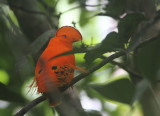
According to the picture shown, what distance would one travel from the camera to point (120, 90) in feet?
1.95

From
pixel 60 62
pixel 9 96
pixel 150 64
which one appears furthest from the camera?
pixel 60 62

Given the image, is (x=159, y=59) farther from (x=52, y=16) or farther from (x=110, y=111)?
(x=110, y=111)

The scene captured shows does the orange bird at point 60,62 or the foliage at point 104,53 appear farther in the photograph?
the orange bird at point 60,62

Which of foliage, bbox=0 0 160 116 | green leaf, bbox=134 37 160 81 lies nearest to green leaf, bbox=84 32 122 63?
foliage, bbox=0 0 160 116

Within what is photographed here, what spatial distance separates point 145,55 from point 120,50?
0.19 meters

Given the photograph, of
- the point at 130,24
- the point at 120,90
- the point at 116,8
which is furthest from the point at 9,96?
the point at 116,8

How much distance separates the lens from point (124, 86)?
0.59 m

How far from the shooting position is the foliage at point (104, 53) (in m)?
0.46

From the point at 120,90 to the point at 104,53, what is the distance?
131 mm

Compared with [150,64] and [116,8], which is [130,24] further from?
[116,8]

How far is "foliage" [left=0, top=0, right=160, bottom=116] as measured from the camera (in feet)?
1.52

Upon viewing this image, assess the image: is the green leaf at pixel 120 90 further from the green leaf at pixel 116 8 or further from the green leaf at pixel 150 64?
the green leaf at pixel 116 8

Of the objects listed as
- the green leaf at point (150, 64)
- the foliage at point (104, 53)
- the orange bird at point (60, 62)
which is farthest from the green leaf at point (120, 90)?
the orange bird at point (60, 62)

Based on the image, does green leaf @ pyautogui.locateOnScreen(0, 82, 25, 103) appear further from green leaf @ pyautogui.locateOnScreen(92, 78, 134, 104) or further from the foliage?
green leaf @ pyautogui.locateOnScreen(92, 78, 134, 104)
